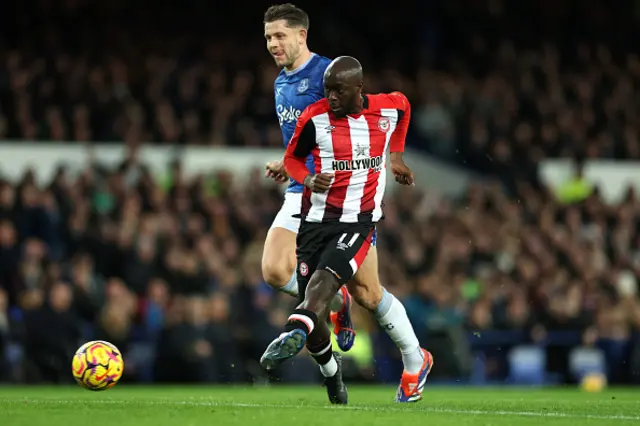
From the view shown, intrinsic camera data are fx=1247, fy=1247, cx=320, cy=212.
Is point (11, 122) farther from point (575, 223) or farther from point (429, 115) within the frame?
point (575, 223)

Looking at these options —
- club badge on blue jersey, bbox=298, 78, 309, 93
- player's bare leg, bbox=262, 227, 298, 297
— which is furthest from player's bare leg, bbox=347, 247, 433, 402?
club badge on blue jersey, bbox=298, 78, 309, 93

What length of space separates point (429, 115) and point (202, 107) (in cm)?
432

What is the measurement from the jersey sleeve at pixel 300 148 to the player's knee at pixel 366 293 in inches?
33.9

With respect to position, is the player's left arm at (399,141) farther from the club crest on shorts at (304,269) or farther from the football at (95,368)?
the football at (95,368)

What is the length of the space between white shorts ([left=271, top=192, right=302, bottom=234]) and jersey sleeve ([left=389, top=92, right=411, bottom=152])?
2.62ft

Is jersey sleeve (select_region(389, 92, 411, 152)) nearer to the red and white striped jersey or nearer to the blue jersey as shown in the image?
the red and white striped jersey

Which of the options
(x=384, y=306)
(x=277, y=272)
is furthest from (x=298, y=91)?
(x=384, y=306)

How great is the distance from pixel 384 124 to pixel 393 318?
1.38 meters

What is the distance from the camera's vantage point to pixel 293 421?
278 inches

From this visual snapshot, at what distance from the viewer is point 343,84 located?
812 cm

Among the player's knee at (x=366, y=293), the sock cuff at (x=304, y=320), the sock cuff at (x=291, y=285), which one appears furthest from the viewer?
the sock cuff at (x=291, y=285)

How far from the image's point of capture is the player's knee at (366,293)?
28.2ft

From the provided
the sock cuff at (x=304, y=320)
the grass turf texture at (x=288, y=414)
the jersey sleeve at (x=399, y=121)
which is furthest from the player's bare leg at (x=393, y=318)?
the sock cuff at (x=304, y=320)

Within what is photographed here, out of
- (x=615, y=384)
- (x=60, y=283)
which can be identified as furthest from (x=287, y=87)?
(x=615, y=384)
